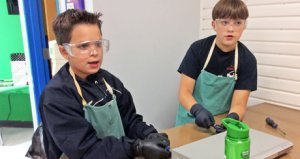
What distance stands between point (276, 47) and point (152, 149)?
1.20 meters

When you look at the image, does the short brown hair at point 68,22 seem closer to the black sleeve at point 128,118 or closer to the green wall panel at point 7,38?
the black sleeve at point 128,118

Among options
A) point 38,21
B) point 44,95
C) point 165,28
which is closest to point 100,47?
point 44,95

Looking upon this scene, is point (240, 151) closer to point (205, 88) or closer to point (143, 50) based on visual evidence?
point (205, 88)

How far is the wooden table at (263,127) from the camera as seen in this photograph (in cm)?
117

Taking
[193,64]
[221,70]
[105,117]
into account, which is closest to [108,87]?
[105,117]

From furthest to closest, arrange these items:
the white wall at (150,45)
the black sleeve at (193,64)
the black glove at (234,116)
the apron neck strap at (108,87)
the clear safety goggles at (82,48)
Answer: the white wall at (150,45)
the black sleeve at (193,64)
the black glove at (234,116)
the apron neck strap at (108,87)
the clear safety goggles at (82,48)

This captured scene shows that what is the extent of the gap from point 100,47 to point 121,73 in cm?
67

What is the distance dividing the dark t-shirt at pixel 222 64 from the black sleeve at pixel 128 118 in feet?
1.47

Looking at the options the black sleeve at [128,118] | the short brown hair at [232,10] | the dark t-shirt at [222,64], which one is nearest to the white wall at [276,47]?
the dark t-shirt at [222,64]

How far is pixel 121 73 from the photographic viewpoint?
1.81 m

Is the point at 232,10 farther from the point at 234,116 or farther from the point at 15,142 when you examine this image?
the point at 15,142

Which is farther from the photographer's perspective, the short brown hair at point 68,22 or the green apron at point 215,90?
the green apron at point 215,90

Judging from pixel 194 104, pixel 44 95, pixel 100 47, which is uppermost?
pixel 100 47

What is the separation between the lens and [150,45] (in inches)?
→ 76.6
